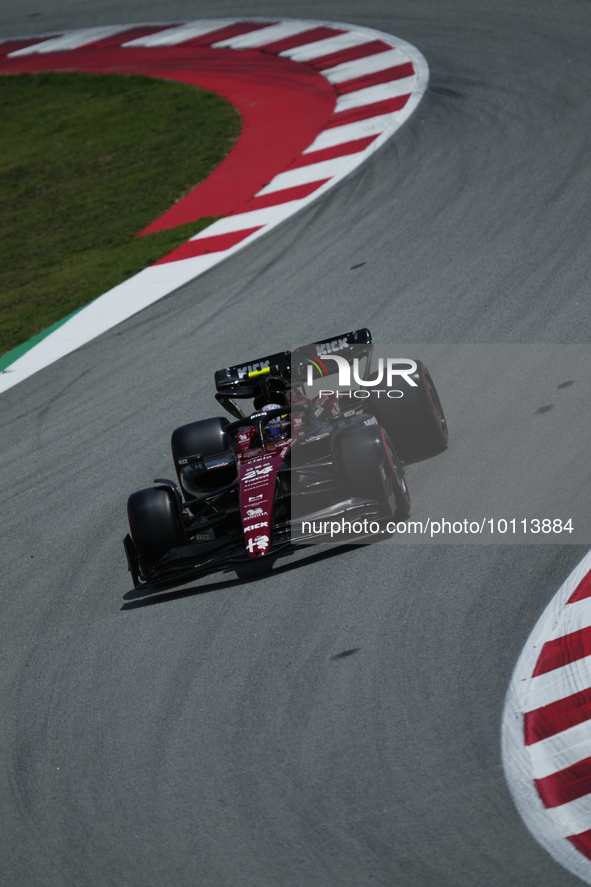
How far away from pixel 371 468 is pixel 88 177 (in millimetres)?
12156

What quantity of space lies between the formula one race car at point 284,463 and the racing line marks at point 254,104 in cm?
412

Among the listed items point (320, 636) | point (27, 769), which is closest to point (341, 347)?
point (320, 636)

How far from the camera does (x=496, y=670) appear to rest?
506 centimetres

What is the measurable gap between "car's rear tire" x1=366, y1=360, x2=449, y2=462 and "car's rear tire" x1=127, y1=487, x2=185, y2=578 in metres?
1.77

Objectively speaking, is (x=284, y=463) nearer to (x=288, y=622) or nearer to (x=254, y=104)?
(x=288, y=622)

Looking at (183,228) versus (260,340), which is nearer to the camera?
(260,340)

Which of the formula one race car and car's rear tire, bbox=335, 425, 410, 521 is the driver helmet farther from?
car's rear tire, bbox=335, 425, 410, 521

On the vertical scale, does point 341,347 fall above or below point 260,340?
above

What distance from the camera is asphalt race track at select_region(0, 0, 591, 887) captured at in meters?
4.45

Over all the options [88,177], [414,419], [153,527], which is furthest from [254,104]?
[153,527]

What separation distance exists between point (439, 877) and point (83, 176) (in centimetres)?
1509

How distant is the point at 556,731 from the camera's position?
458cm

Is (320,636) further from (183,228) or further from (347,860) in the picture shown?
(183,228)

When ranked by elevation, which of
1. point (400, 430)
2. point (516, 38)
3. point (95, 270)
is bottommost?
point (95, 270)
